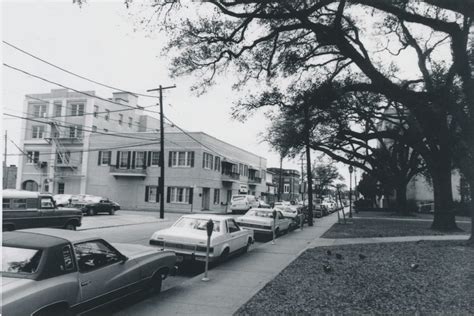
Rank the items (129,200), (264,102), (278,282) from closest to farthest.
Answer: (278,282) → (264,102) → (129,200)

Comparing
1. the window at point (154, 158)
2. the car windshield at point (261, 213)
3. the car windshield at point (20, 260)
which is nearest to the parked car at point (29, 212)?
the car windshield at point (261, 213)

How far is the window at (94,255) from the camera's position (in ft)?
18.2

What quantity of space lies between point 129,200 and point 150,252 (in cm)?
3725

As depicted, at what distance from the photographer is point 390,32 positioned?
19125 millimetres

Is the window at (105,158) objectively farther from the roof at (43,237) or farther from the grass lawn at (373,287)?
the roof at (43,237)

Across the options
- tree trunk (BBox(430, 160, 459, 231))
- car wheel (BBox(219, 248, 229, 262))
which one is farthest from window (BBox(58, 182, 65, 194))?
car wheel (BBox(219, 248, 229, 262))

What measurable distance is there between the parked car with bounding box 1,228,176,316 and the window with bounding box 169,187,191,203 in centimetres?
3468

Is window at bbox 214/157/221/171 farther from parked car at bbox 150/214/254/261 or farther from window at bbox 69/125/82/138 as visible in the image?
parked car at bbox 150/214/254/261

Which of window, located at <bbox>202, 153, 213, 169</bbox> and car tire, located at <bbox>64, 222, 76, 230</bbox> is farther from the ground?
window, located at <bbox>202, 153, 213, 169</bbox>

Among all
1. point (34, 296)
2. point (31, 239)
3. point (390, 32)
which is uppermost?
point (390, 32)

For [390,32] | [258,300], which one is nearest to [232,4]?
[258,300]

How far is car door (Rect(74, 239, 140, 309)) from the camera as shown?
17.8 feet

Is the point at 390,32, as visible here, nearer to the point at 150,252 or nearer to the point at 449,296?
the point at 449,296

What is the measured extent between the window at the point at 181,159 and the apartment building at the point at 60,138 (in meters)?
8.79
